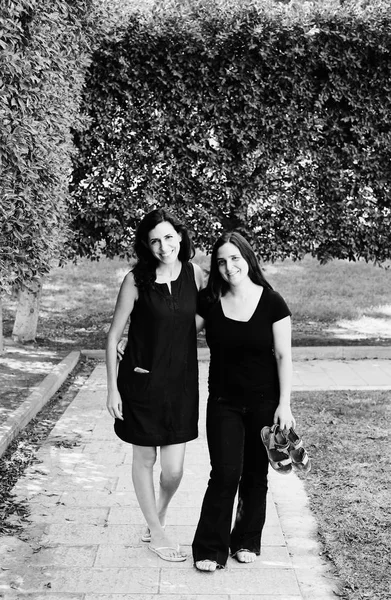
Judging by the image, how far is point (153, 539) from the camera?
173 inches

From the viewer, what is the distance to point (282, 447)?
4.07m

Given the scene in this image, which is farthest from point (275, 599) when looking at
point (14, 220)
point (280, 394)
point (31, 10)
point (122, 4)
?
point (122, 4)

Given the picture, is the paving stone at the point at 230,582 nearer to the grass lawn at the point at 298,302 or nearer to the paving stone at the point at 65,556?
the paving stone at the point at 65,556

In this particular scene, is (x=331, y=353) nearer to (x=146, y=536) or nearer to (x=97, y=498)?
(x=97, y=498)

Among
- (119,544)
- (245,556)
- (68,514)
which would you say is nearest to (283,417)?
Result: (245,556)

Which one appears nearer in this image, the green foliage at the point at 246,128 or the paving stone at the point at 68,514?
the paving stone at the point at 68,514

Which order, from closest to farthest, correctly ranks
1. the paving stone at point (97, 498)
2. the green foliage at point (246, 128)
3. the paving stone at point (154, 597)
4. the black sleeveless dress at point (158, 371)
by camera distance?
the paving stone at point (154, 597) → the black sleeveless dress at point (158, 371) → the paving stone at point (97, 498) → the green foliage at point (246, 128)

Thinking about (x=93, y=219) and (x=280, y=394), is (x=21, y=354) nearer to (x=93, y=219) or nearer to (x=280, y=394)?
(x=93, y=219)

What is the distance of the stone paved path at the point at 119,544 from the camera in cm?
400

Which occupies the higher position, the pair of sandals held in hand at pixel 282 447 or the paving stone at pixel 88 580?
the pair of sandals held in hand at pixel 282 447

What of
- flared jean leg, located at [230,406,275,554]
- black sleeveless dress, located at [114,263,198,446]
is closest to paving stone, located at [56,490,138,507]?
flared jean leg, located at [230,406,275,554]

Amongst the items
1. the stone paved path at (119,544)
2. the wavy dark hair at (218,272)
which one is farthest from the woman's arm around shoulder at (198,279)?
the stone paved path at (119,544)

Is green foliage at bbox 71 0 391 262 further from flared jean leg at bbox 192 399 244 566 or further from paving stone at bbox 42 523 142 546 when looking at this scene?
flared jean leg at bbox 192 399 244 566

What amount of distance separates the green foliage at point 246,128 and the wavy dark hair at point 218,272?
18.3 ft
